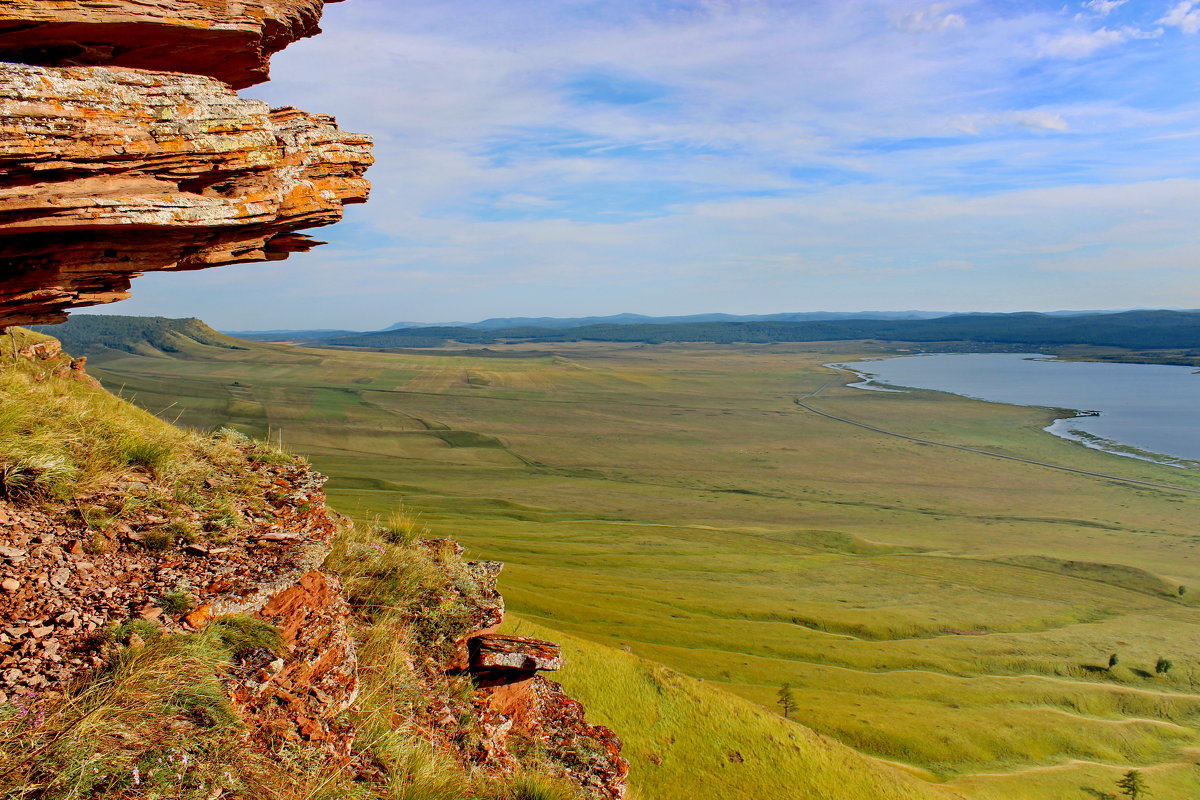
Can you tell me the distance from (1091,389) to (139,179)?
131 m

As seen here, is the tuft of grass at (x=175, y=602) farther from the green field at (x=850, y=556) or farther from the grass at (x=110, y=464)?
the green field at (x=850, y=556)

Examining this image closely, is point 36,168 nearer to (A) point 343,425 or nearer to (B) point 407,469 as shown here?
(B) point 407,469

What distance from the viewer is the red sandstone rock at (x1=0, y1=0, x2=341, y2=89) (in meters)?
5.93

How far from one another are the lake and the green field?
622cm

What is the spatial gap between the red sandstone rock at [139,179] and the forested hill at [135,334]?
167 m

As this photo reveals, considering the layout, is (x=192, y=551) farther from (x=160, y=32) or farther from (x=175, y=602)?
(x=160, y=32)

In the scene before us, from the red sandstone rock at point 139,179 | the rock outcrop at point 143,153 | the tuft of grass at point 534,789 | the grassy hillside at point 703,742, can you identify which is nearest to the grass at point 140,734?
the tuft of grass at point 534,789

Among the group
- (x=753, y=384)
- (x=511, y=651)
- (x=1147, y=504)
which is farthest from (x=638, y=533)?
(x=753, y=384)

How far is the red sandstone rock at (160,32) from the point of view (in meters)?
5.93

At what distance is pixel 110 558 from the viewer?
5.24 m

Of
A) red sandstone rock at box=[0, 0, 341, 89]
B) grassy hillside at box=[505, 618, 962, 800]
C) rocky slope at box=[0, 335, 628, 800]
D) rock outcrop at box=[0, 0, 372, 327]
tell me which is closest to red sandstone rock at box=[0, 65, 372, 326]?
rock outcrop at box=[0, 0, 372, 327]

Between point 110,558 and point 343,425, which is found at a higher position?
point 110,558

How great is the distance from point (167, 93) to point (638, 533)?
3271 cm

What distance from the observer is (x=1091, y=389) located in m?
108
